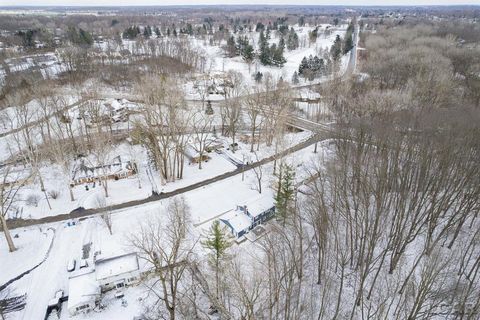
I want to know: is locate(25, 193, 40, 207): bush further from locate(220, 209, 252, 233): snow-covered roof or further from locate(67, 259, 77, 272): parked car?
locate(220, 209, 252, 233): snow-covered roof

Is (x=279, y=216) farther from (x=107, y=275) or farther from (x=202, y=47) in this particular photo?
(x=202, y=47)

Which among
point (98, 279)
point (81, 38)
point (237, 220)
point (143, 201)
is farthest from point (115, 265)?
point (81, 38)

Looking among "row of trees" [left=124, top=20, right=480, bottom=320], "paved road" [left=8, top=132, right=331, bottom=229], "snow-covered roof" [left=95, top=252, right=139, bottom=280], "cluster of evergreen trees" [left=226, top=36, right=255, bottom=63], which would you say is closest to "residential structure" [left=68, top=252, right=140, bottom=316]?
"snow-covered roof" [left=95, top=252, right=139, bottom=280]

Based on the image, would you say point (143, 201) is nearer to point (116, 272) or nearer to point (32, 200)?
point (116, 272)

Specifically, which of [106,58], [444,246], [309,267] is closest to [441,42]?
[444,246]

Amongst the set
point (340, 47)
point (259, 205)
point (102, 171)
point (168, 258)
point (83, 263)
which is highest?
point (340, 47)

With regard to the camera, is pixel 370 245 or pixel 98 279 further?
pixel 98 279
